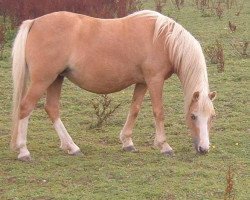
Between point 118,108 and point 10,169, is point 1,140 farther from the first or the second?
point 118,108

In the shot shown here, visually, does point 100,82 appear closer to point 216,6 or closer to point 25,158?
point 25,158

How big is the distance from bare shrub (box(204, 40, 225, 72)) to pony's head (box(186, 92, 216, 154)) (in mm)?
3645

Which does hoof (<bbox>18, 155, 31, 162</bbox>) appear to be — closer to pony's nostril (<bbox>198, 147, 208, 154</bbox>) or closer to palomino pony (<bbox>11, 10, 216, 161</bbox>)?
palomino pony (<bbox>11, 10, 216, 161</bbox>)

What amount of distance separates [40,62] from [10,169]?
0.96m

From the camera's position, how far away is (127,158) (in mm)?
5602

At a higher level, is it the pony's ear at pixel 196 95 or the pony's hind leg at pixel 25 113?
the pony's ear at pixel 196 95

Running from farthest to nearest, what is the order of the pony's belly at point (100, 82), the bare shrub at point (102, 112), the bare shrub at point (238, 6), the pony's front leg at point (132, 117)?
1. the bare shrub at point (238, 6)
2. the bare shrub at point (102, 112)
3. the pony's front leg at point (132, 117)
4. the pony's belly at point (100, 82)

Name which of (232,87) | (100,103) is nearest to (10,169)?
(100,103)

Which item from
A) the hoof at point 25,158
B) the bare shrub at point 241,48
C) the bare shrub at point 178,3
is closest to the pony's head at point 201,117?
the hoof at point 25,158

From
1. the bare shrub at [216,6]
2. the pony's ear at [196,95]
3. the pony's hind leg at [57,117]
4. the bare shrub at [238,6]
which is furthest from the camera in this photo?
the bare shrub at [238,6]

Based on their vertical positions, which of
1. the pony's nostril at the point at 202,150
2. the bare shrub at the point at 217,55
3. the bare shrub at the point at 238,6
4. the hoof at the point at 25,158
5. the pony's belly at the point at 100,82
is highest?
the pony's belly at the point at 100,82

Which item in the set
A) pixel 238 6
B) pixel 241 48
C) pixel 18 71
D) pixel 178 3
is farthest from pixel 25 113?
pixel 238 6

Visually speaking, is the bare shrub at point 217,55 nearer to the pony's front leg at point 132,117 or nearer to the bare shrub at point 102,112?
the bare shrub at point 102,112

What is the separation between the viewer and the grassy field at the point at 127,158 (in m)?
4.77
